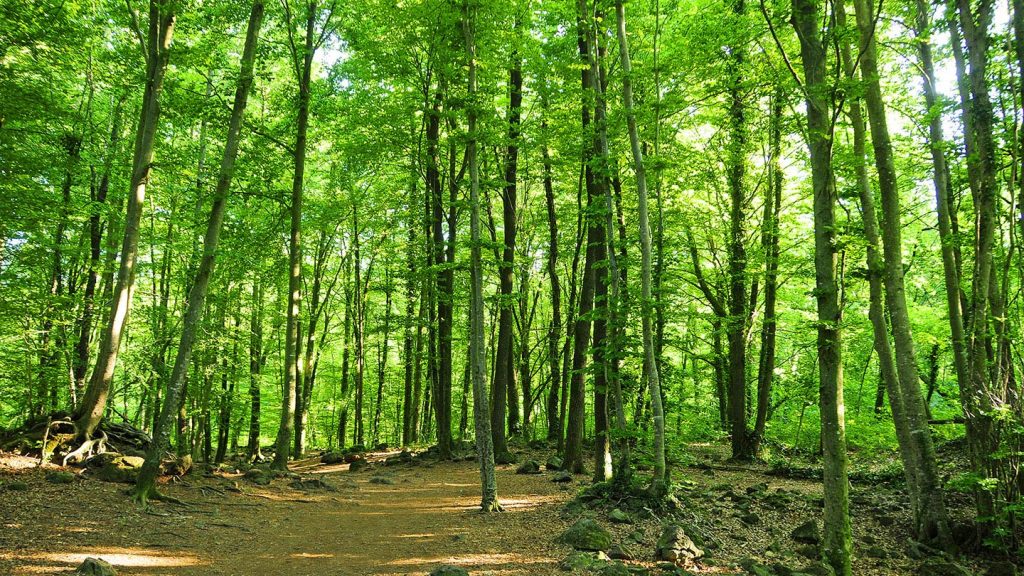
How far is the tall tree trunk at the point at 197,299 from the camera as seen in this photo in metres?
7.61

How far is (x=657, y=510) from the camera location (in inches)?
312

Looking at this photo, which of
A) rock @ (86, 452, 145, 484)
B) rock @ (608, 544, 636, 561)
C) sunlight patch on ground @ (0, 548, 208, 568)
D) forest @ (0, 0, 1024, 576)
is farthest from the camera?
rock @ (86, 452, 145, 484)

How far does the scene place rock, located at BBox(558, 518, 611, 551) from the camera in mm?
6418

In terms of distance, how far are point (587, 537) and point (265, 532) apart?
4658 millimetres

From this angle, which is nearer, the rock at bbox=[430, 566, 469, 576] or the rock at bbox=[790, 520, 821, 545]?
the rock at bbox=[430, 566, 469, 576]

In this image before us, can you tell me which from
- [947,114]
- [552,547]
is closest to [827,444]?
[552,547]

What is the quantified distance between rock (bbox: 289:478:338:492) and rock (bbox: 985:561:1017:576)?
11.0 m

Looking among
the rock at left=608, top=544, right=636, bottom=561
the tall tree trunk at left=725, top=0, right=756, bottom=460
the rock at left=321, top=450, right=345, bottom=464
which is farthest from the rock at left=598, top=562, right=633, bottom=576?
the rock at left=321, top=450, right=345, bottom=464

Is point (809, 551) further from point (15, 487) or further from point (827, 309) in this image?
point (15, 487)

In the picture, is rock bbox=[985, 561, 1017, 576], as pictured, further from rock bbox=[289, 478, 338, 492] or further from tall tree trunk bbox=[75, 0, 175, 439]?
tall tree trunk bbox=[75, 0, 175, 439]

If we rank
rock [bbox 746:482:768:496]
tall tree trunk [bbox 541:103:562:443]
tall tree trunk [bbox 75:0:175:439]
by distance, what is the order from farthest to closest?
tall tree trunk [bbox 541:103:562:443], rock [bbox 746:482:768:496], tall tree trunk [bbox 75:0:175:439]

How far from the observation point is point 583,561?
19.3 feet

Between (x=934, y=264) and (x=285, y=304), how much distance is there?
62.4 feet

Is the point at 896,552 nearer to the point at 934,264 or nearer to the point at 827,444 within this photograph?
the point at 827,444
